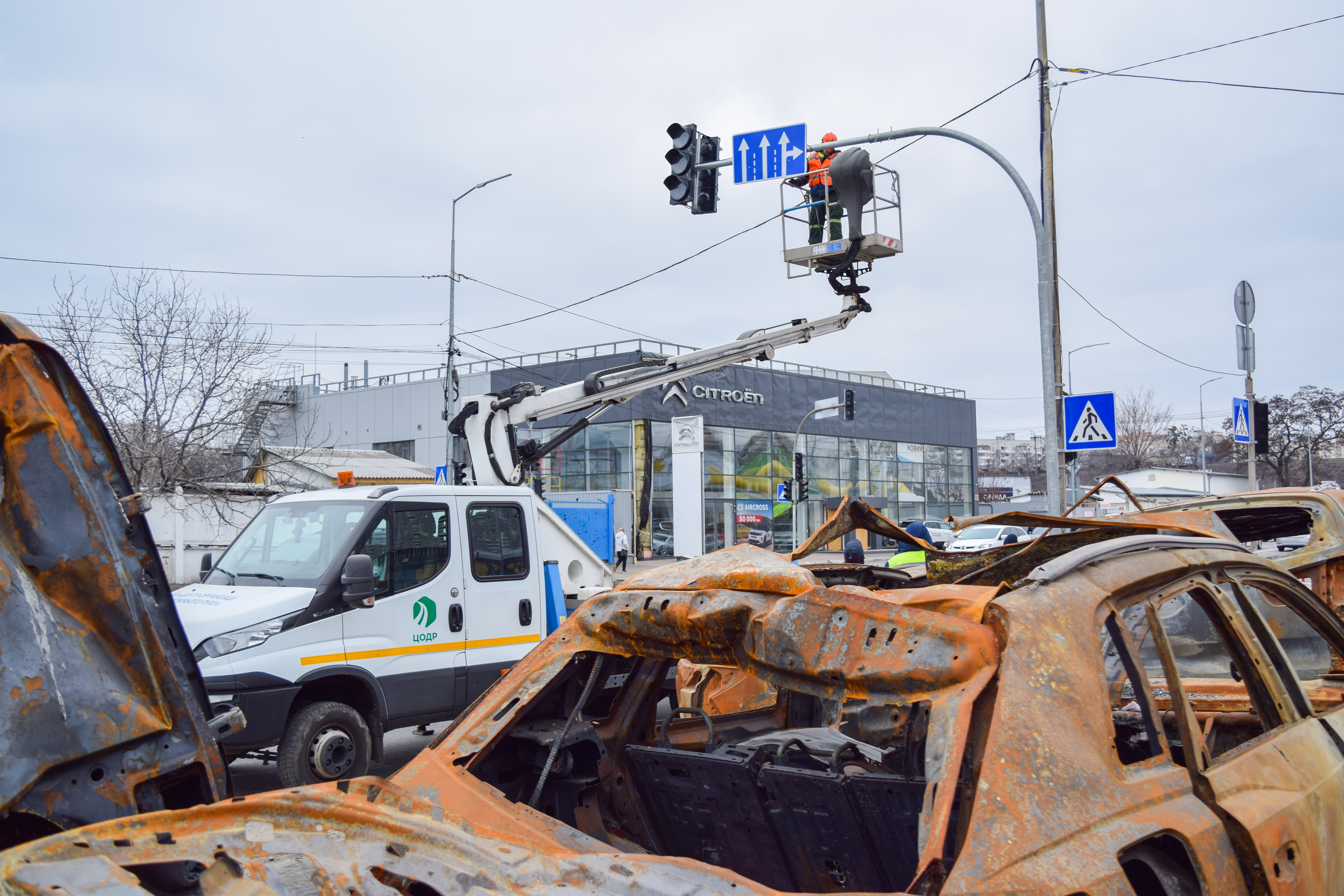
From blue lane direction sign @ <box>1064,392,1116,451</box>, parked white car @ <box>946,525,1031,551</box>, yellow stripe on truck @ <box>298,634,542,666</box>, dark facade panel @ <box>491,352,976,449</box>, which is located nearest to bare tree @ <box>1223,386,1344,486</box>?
dark facade panel @ <box>491,352,976,449</box>

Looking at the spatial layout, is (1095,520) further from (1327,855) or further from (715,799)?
(715,799)

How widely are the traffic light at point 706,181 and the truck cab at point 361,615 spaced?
587 centimetres

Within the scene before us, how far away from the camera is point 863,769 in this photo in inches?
119

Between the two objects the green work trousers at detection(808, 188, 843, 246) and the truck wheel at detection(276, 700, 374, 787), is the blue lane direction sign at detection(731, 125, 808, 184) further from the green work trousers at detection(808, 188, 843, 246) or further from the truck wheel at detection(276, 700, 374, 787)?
the truck wheel at detection(276, 700, 374, 787)

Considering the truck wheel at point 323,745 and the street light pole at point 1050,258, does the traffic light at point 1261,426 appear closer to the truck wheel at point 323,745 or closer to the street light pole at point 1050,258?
the street light pole at point 1050,258

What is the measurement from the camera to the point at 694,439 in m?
35.1

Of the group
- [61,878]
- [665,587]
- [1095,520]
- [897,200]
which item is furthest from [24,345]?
[897,200]

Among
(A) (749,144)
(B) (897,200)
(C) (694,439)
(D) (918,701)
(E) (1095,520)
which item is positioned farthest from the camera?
(C) (694,439)

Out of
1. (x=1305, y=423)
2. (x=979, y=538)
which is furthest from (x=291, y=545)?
(x=1305, y=423)

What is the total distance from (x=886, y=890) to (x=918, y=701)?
95 centimetres

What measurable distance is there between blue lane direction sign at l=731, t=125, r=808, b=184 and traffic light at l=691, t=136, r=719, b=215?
244 millimetres

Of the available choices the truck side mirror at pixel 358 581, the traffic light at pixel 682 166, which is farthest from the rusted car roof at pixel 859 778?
the traffic light at pixel 682 166

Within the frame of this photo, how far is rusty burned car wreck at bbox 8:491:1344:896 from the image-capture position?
2055 millimetres

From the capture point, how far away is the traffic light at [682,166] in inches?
499
